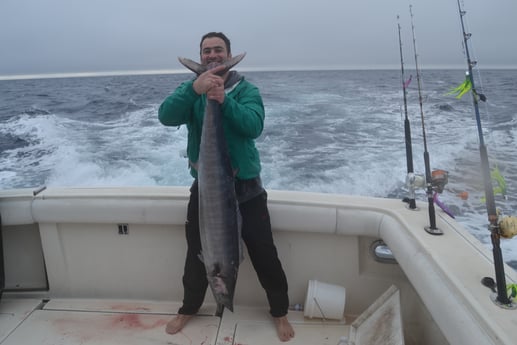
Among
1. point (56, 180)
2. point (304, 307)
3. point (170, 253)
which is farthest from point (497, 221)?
point (56, 180)

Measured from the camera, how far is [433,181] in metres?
2.02

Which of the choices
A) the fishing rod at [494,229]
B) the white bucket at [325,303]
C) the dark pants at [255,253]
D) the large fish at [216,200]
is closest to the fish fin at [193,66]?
the large fish at [216,200]

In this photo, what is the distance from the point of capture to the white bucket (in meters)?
2.40

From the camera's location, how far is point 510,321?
4.17 ft

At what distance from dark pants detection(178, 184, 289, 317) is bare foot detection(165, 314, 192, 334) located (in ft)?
0.37

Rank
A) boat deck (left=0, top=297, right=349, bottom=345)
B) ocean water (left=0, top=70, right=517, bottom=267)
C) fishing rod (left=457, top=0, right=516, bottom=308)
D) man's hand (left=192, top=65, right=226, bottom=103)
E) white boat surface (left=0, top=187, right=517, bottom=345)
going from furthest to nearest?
1. ocean water (left=0, top=70, right=517, bottom=267)
2. boat deck (left=0, top=297, right=349, bottom=345)
3. white boat surface (left=0, top=187, right=517, bottom=345)
4. man's hand (left=192, top=65, right=226, bottom=103)
5. fishing rod (left=457, top=0, right=516, bottom=308)

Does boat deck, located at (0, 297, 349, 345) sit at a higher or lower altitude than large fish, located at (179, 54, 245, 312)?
lower

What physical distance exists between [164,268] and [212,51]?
1507 mm

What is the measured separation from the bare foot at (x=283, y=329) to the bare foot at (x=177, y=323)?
→ 561 mm

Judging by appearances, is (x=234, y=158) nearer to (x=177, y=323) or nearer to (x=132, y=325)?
(x=177, y=323)

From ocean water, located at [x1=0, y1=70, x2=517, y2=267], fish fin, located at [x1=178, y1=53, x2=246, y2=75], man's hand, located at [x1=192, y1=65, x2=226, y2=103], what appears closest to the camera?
man's hand, located at [x1=192, y1=65, x2=226, y2=103]

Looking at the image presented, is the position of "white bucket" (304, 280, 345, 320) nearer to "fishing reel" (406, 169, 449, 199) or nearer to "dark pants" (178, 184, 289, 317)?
"dark pants" (178, 184, 289, 317)

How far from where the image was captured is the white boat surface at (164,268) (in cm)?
218

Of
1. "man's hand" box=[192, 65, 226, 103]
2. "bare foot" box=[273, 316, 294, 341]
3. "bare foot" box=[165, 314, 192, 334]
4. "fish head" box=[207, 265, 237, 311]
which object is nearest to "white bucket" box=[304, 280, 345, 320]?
"bare foot" box=[273, 316, 294, 341]
